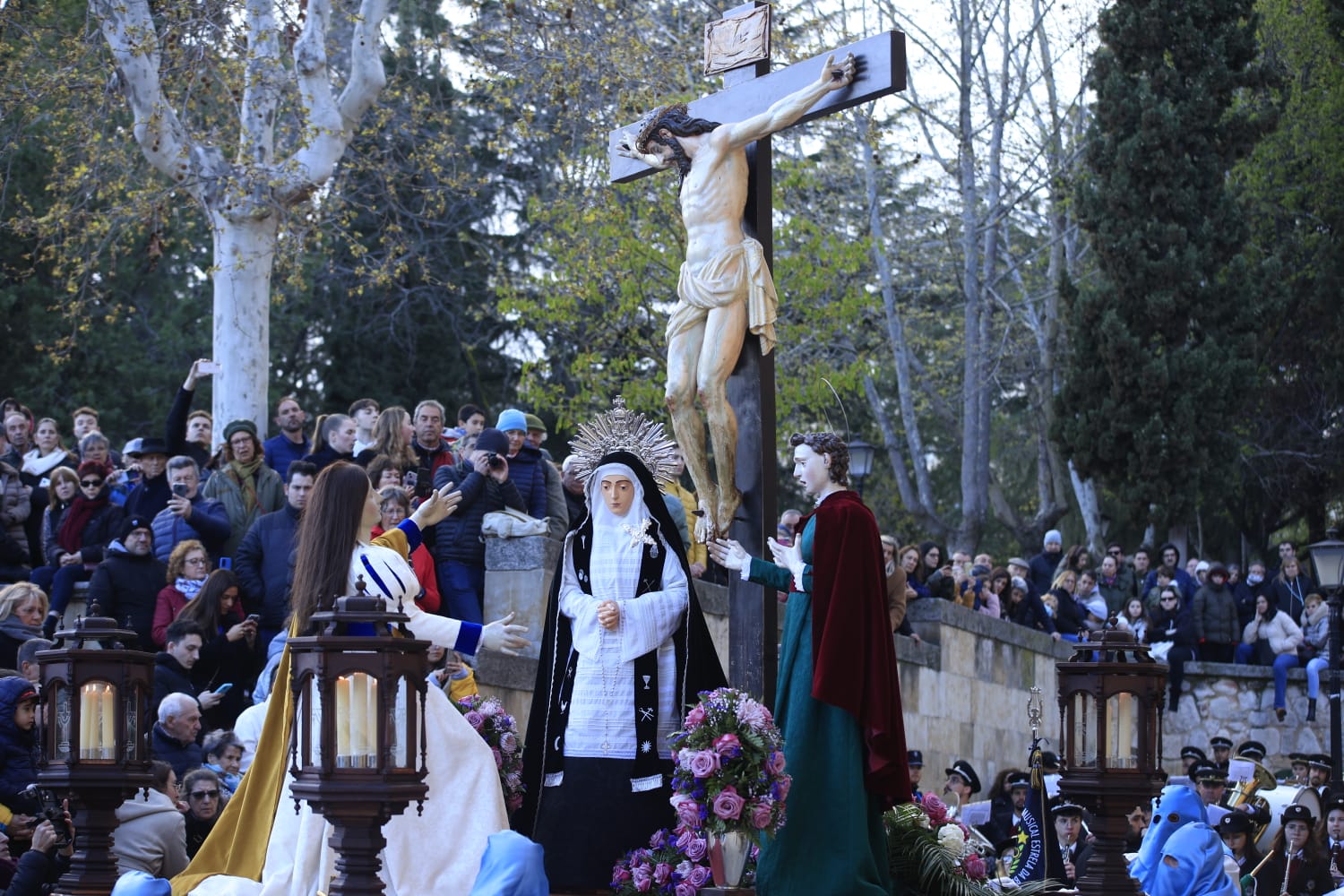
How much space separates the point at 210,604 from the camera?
33.3ft

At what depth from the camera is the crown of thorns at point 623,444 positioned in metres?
8.12

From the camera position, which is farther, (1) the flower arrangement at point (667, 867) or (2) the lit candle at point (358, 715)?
(1) the flower arrangement at point (667, 867)

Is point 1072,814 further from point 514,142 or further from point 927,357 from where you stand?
point 927,357

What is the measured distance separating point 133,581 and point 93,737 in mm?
3889

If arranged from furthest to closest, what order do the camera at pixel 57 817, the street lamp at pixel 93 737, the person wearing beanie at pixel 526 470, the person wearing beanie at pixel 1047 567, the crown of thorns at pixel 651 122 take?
the person wearing beanie at pixel 1047 567, the person wearing beanie at pixel 526 470, the crown of thorns at pixel 651 122, the camera at pixel 57 817, the street lamp at pixel 93 737

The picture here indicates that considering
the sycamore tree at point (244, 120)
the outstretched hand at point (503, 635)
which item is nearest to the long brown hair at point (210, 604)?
the outstretched hand at point (503, 635)

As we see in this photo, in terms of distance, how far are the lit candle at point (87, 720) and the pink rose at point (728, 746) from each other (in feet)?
7.58

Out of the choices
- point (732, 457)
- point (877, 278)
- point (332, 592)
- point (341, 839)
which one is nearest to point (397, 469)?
point (732, 457)

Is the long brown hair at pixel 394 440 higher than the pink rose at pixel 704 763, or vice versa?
the long brown hair at pixel 394 440

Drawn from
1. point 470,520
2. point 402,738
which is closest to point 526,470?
point 470,520

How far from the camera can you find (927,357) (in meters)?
30.3

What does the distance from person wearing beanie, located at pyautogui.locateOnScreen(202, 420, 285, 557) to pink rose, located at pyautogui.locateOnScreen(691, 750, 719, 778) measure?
508 centimetres

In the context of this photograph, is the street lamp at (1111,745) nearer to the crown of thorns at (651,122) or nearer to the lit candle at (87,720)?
the crown of thorns at (651,122)

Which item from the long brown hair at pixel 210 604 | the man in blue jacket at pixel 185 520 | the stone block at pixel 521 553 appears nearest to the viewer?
the long brown hair at pixel 210 604
